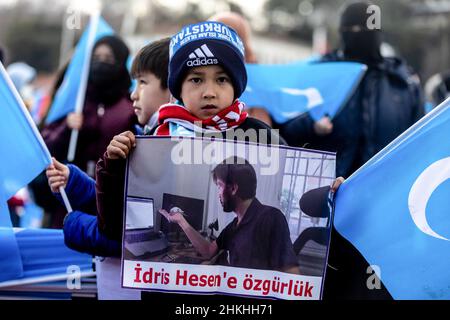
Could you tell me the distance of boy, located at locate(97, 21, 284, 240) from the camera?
2646mm

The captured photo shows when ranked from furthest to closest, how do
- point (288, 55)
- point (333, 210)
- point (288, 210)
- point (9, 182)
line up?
point (288, 55)
point (9, 182)
point (333, 210)
point (288, 210)

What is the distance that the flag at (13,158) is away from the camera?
2975 millimetres

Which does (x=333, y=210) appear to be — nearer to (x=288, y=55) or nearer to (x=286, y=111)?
(x=286, y=111)

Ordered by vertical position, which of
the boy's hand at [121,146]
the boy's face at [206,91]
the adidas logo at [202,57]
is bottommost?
the boy's hand at [121,146]

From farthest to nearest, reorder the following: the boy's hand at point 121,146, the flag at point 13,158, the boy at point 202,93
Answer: the flag at point 13,158, the boy at point 202,93, the boy's hand at point 121,146

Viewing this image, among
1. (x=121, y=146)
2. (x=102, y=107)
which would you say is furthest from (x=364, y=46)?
(x=121, y=146)

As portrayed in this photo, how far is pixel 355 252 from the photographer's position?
2.73 meters

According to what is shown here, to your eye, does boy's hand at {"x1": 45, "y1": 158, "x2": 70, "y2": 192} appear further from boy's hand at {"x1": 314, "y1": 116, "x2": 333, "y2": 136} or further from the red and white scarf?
boy's hand at {"x1": 314, "y1": 116, "x2": 333, "y2": 136}

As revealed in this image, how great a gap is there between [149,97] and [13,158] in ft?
1.95

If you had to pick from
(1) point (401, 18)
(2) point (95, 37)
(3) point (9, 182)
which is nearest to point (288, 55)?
(1) point (401, 18)

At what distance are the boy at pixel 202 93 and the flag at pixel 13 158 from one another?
52cm

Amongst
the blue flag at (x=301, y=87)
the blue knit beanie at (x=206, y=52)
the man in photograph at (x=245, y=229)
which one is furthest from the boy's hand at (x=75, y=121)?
the man in photograph at (x=245, y=229)

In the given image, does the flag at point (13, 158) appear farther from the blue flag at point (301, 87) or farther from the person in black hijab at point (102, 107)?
the blue flag at point (301, 87)

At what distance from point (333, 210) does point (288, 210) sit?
0.24 metres
